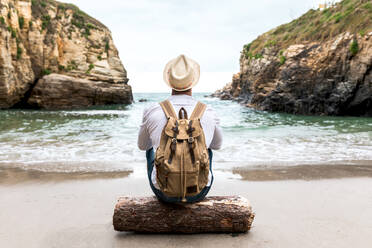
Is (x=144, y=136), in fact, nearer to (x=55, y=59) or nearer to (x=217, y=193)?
(x=217, y=193)

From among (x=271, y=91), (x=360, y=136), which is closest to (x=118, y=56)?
(x=271, y=91)

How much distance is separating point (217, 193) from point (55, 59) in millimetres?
24179

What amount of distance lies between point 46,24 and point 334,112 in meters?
23.4

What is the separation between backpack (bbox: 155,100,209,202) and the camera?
205cm

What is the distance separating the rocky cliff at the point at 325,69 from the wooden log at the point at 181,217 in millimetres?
16062

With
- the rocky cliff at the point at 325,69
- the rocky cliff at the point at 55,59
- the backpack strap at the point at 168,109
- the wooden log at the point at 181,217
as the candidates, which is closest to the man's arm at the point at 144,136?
the backpack strap at the point at 168,109

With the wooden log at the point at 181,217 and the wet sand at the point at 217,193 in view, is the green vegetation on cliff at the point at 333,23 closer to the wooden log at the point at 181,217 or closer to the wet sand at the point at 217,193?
the wet sand at the point at 217,193

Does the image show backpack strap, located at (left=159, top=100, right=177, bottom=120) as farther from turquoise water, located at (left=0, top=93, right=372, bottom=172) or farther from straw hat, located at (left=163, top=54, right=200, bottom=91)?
turquoise water, located at (left=0, top=93, right=372, bottom=172)

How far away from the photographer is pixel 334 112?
16734 mm

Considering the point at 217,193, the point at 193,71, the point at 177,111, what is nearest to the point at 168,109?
the point at 177,111

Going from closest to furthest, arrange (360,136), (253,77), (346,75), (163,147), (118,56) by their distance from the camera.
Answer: (163,147) → (360,136) → (346,75) → (253,77) → (118,56)

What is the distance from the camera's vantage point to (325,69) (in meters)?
17.5

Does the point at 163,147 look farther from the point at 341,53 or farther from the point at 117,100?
the point at 117,100

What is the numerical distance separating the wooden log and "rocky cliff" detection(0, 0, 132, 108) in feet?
65.6
